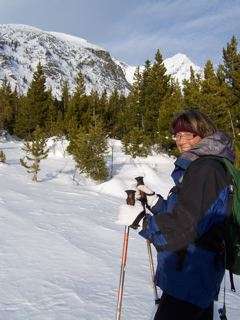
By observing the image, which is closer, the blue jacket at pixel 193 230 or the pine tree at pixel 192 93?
the blue jacket at pixel 193 230

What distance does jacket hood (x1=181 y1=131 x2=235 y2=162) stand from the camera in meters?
2.72

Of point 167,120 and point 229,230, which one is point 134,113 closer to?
point 167,120

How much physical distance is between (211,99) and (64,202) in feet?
50.5

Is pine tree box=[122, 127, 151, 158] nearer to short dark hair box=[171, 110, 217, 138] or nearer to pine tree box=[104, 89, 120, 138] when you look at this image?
pine tree box=[104, 89, 120, 138]

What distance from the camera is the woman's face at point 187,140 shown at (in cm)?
295

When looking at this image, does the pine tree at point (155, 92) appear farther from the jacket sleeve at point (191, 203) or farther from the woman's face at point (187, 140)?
the jacket sleeve at point (191, 203)

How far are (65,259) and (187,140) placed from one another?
209 inches

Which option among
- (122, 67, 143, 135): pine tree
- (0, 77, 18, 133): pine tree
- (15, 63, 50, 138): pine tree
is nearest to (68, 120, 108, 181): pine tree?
(122, 67, 143, 135): pine tree

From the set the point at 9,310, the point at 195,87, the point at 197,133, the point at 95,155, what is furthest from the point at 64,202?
the point at 195,87

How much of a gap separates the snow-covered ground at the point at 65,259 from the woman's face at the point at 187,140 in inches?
23.9

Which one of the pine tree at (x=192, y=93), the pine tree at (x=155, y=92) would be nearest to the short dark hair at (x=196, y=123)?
the pine tree at (x=192, y=93)

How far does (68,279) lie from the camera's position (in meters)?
6.71

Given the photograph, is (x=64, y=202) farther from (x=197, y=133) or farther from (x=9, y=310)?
(x=197, y=133)

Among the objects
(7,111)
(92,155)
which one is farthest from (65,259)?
(7,111)
